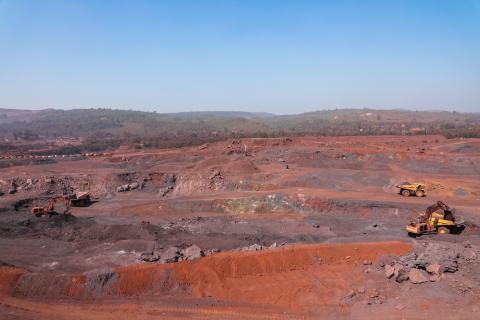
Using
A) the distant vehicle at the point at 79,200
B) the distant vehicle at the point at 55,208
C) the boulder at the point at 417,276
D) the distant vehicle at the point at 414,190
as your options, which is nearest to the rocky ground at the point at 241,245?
the boulder at the point at 417,276

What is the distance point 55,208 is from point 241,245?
17.5 meters

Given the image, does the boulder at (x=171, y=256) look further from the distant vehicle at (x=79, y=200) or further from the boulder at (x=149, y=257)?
the distant vehicle at (x=79, y=200)

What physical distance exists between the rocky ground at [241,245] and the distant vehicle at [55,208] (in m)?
0.58

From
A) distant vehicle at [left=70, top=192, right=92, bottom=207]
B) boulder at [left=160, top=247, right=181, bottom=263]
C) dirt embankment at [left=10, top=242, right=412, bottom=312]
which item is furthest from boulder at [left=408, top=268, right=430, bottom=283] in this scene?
distant vehicle at [left=70, top=192, right=92, bottom=207]

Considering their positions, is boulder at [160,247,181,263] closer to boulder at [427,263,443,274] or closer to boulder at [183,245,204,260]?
boulder at [183,245,204,260]

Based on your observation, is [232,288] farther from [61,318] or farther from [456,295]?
[456,295]

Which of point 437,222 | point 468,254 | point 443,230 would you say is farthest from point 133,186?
point 468,254

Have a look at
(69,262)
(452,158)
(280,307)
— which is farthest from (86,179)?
(452,158)

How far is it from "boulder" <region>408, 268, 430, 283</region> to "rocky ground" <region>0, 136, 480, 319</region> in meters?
0.04

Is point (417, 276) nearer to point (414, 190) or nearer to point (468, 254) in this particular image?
point (468, 254)

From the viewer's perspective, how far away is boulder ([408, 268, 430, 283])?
14430 millimetres

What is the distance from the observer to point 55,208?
102 feet

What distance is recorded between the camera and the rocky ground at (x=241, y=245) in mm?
14211

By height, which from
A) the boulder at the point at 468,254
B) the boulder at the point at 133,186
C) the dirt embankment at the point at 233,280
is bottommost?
the dirt embankment at the point at 233,280
